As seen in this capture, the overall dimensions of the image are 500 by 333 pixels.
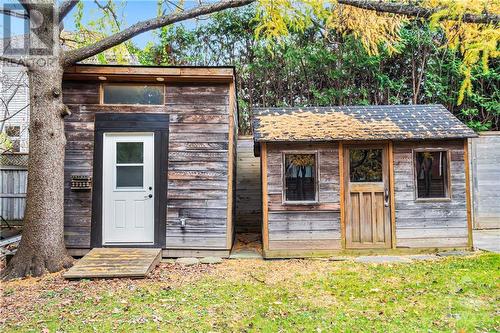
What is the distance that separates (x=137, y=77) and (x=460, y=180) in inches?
252

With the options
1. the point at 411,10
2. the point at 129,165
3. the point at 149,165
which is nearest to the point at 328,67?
the point at 411,10

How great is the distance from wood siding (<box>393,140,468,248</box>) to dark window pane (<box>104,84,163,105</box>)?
4661 millimetres

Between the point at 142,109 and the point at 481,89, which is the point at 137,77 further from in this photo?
the point at 481,89

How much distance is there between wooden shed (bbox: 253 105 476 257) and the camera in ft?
20.2

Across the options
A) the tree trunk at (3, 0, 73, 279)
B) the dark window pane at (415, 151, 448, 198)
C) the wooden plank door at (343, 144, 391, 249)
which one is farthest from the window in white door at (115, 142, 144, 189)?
the dark window pane at (415, 151, 448, 198)

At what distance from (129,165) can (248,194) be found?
3189 millimetres

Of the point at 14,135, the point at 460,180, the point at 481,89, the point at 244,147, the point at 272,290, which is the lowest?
the point at 272,290

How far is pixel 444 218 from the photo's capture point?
6262mm

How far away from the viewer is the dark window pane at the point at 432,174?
249 inches

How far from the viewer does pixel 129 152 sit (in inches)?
247

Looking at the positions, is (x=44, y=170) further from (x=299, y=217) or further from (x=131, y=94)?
(x=299, y=217)

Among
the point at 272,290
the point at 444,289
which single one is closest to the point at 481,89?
the point at 444,289

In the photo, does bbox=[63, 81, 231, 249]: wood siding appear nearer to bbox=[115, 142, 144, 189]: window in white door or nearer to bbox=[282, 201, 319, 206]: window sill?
bbox=[115, 142, 144, 189]: window in white door

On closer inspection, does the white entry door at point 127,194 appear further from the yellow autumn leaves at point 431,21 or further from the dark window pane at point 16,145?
the dark window pane at point 16,145
